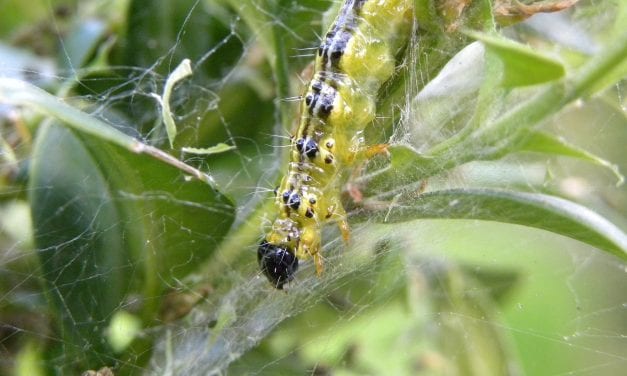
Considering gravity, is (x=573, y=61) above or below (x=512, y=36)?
above

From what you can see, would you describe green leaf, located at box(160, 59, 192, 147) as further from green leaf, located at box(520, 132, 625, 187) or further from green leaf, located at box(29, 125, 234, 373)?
green leaf, located at box(520, 132, 625, 187)

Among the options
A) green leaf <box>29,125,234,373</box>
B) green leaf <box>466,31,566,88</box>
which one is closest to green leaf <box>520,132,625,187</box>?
green leaf <box>466,31,566,88</box>

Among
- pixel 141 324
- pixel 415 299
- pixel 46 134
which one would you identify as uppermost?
pixel 46 134

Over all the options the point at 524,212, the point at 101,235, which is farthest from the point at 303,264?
the point at 524,212

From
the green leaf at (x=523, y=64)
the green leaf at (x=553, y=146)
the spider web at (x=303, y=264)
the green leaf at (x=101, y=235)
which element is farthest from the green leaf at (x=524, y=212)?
the green leaf at (x=101, y=235)

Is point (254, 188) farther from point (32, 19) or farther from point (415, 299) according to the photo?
point (32, 19)

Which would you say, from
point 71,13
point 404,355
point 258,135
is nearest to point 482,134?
point 258,135

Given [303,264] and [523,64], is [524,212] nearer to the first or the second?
[523,64]
